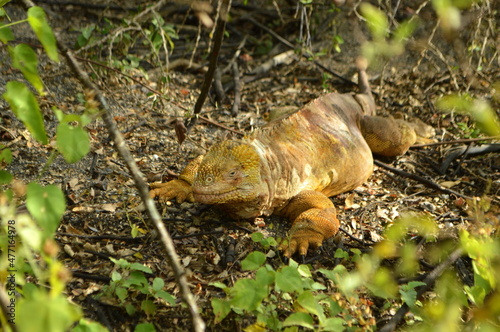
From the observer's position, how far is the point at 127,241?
316 centimetres

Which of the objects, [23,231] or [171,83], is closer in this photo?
[23,231]

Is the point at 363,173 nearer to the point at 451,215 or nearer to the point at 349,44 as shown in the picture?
the point at 451,215

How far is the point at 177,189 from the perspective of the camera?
3.78 meters

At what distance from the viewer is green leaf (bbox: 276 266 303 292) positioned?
7.20 ft

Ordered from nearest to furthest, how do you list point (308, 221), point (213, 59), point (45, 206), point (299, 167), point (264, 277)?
point (45, 206), point (264, 277), point (308, 221), point (299, 167), point (213, 59)

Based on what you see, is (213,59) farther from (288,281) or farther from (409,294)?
(409,294)

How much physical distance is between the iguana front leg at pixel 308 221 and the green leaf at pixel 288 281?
851mm

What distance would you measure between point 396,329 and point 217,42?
8.64 feet

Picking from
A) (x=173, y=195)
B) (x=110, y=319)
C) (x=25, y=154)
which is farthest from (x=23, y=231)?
(x=25, y=154)

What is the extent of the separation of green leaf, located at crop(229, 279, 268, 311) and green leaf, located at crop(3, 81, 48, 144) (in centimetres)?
115

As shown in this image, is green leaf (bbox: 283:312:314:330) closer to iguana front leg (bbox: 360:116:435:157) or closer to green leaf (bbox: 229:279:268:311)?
green leaf (bbox: 229:279:268:311)

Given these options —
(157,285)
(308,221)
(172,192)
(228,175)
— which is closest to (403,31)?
(157,285)

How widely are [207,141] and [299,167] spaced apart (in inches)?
50.7

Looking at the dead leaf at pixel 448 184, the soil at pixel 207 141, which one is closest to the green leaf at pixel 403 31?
the soil at pixel 207 141
